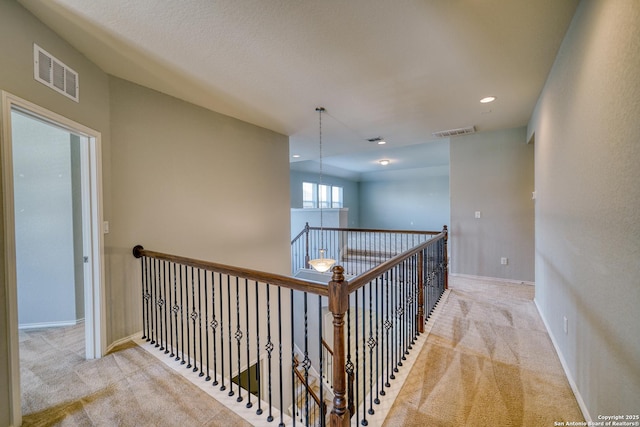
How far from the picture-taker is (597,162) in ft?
4.87

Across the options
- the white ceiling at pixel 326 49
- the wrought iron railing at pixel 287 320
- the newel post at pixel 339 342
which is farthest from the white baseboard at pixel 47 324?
the newel post at pixel 339 342

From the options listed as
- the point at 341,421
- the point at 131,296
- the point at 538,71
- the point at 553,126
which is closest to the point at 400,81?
the point at 538,71

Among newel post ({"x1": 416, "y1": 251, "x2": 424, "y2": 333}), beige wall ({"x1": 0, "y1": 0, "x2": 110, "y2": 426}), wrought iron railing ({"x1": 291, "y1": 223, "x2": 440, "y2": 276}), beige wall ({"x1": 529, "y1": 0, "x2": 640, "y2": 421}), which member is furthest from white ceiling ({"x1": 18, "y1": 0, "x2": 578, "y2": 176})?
wrought iron railing ({"x1": 291, "y1": 223, "x2": 440, "y2": 276})

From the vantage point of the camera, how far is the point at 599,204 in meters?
1.45

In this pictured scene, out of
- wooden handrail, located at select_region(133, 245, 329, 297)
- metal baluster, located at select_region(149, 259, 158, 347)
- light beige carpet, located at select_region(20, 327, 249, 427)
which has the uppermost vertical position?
wooden handrail, located at select_region(133, 245, 329, 297)

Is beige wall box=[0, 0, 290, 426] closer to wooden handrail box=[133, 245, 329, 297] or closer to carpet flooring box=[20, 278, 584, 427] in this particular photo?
carpet flooring box=[20, 278, 584, 427]

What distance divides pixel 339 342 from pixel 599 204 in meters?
1.62

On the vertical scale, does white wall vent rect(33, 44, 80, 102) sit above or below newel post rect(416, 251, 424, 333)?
above

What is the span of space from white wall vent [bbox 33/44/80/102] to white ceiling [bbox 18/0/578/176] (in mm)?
221

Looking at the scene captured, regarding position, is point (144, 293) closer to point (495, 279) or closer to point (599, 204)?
point (599, 204)

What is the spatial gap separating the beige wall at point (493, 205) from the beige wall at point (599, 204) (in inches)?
88.4

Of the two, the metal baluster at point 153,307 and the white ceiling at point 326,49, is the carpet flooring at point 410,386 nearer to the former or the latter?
the metal baluster at point 153,307

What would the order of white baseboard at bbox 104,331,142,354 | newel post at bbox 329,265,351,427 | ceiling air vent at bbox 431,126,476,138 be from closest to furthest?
newel post at bbox 329,265,351,427 → white baseboard at bbox 104,331,142,354 → ceiling air vent at bbox 431,126,476,138

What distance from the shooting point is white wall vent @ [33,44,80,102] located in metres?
1.80
